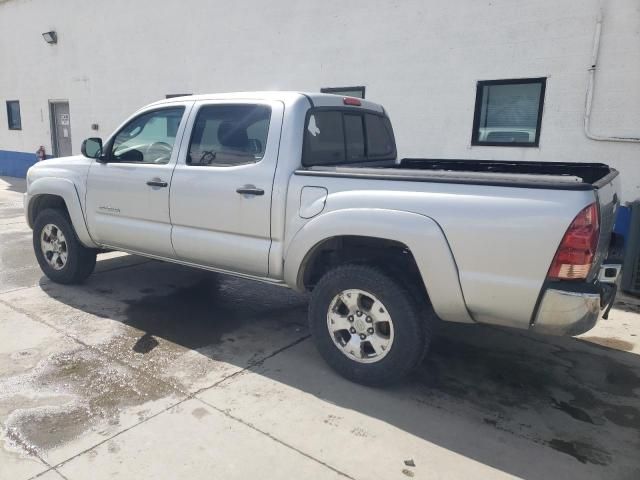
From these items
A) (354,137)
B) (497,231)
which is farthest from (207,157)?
(497,231)

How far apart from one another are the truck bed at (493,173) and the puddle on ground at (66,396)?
1.85m

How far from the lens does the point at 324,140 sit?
3719 millimetres

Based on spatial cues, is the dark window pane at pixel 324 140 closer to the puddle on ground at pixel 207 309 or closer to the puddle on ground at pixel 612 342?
the puddle on ground at pixel 207 309

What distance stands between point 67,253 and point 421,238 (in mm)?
3847

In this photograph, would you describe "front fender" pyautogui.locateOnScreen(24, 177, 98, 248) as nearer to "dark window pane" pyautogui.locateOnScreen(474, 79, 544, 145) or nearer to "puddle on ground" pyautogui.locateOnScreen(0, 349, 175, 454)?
"puddle on ground" pyautogui.locateOnScreen(0, 349, 175, 454)

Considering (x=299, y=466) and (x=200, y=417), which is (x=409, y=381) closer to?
(x=299, y=466)

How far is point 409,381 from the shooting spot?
3.35 meters

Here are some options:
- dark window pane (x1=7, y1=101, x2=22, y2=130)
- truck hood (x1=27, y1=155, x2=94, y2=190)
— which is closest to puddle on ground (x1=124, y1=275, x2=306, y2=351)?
truck hood (x1=27, y1=155, x2=94, y2=190)

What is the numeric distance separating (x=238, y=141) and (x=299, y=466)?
237 cm

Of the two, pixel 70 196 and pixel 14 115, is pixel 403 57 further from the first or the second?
pixel 14 115

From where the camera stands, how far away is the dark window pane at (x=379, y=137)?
4332 millimetres

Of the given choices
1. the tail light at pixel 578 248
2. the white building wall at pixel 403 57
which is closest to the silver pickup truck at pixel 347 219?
the tail light at pixel 578 248

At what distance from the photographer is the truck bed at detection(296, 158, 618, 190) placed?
99.3 inches

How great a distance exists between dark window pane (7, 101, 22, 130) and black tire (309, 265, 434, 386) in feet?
49.8
